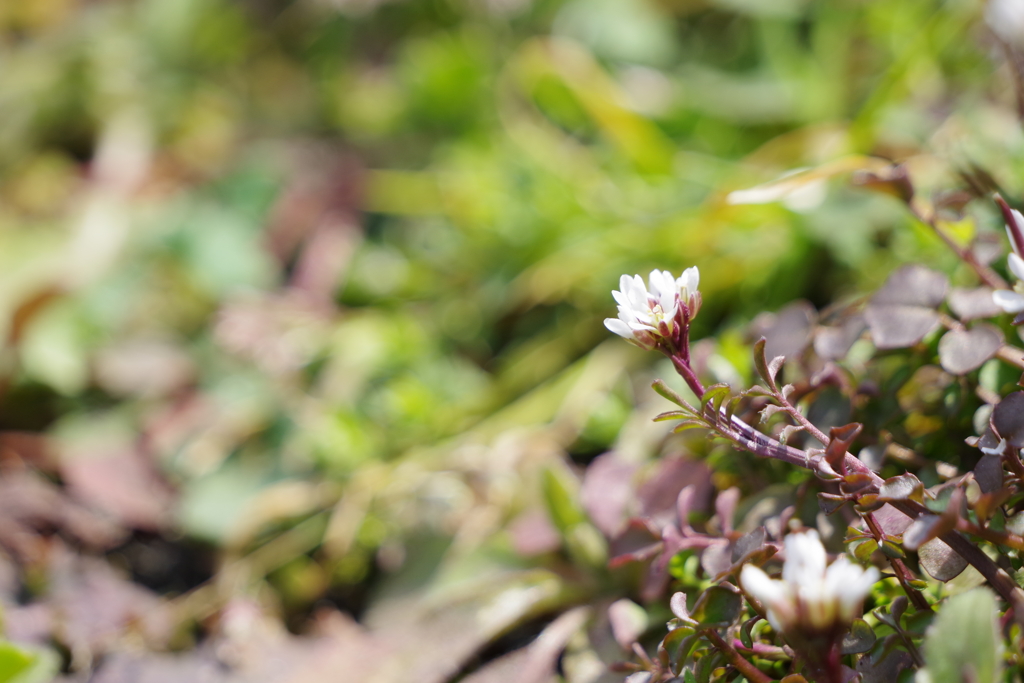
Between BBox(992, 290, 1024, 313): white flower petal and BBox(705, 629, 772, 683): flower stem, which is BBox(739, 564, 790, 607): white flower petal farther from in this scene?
BBox(992, 290, 1024, 313): white flower petal

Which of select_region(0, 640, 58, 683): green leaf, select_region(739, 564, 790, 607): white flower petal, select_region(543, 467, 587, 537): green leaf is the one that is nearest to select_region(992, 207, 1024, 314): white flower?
select_region(739, 564, 790, 607): white flower petal

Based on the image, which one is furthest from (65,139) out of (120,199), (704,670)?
(704,670)

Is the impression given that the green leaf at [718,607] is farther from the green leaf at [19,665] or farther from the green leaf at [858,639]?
the green leaf at [19,665]

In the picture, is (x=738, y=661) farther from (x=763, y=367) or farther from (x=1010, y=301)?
(x=1010, y=301)

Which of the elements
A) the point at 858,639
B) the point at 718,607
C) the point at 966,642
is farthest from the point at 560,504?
the point at 966,642

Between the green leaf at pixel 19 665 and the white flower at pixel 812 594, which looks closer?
the white flower at pixel 812 594

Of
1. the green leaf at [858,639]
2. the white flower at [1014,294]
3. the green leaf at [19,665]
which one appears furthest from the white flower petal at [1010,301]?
the green leaf at [19,665]

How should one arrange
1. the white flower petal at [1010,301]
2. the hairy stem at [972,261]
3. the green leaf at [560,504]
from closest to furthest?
the white flower petal at [1010,301] → the hairy stem at [972,261] → the green leaf at [560,504]

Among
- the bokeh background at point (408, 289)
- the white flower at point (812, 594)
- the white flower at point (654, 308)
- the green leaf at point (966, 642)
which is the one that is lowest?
the bokeh background at point (408, 289)
